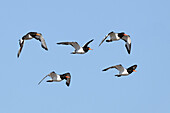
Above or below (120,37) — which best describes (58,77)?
below

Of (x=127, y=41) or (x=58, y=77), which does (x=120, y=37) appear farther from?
(x=58, y=77)

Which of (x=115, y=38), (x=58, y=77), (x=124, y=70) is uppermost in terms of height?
(x=115, y=38)

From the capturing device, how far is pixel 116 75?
52.0 m

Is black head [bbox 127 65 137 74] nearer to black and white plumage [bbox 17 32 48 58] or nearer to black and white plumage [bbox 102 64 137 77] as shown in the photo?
black and white plumage [bbox 102 64 137 77]

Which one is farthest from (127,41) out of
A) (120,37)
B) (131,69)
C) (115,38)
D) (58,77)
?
(58,77)

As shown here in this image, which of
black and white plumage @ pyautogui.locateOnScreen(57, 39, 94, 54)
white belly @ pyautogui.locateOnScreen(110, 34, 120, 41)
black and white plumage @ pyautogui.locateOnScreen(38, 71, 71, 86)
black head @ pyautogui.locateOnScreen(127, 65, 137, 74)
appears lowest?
black and white plumage @ pyautogui.locateOnScreen(38, 71, 71, 86)

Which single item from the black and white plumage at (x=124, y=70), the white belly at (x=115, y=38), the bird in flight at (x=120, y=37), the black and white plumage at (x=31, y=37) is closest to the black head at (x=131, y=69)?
the black and white plumage at (x=124, y=70)

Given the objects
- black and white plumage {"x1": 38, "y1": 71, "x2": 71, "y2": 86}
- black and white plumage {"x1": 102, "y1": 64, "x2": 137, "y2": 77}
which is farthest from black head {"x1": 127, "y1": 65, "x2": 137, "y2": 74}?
black and white plumage {"x1": 38, "y1": 71, "x2": 71, "y2": 86}

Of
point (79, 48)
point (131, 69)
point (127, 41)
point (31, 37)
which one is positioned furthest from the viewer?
point (79, 48)

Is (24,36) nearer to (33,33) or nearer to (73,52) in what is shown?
(33,33)

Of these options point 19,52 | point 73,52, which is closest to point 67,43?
point 73,52

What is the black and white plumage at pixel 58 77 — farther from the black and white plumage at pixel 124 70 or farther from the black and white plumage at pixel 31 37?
the black and white plumage at pixel 124 70

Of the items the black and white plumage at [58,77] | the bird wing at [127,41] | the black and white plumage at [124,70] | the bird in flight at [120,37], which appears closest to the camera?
the bird in flight at [120,37]

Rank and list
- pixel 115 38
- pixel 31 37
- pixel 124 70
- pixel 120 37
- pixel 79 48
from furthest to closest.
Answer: pixel 79 48
pixel 124 70
pixel 120 37
pixel 115 38
pixel 31 37
